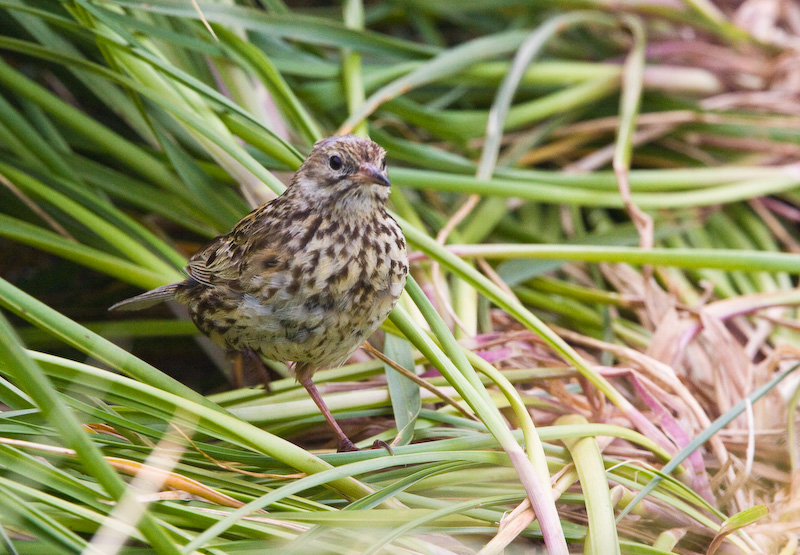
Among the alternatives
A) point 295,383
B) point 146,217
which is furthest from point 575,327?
point 146,217

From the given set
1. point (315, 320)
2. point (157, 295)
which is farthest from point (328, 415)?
point (157, 295)

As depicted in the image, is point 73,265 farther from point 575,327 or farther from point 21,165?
point 575,327

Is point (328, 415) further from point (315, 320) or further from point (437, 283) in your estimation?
point (437, 283)

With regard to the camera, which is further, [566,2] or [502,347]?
[566,2]

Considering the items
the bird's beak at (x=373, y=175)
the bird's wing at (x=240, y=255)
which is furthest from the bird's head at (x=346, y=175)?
the bird's wing at (x=240, y=255)

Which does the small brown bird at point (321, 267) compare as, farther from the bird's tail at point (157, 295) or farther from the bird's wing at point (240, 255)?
the bird's tail at point (157, 295)

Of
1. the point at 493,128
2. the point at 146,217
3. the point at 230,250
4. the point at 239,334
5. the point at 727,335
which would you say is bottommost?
the point at 239,334
